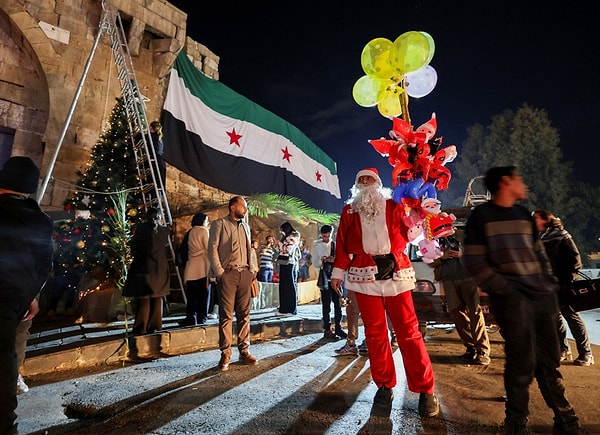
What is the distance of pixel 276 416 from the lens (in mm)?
2689

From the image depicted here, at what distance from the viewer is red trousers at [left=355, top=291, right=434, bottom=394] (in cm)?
286

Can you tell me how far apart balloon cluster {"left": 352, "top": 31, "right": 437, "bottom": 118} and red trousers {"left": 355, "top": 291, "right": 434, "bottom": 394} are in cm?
342

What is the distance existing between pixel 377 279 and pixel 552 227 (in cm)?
295

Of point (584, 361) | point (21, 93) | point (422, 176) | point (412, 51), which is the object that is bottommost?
point (584, 361)

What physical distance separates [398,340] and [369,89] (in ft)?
13.4

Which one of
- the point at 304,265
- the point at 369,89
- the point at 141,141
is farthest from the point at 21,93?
the point at 304,265

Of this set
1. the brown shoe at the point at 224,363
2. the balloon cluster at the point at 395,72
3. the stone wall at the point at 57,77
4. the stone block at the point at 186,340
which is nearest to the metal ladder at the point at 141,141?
the stone wall at the point at 57,77

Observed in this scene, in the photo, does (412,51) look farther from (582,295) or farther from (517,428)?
(517,428)

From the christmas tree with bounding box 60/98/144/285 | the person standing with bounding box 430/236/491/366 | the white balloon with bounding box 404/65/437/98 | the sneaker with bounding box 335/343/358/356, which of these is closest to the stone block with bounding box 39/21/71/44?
the christmas tree with bounding box 60/98/144/285

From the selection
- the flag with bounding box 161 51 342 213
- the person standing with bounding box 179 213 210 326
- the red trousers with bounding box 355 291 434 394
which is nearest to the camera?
the red trousers with bounding box 355 291 434 394

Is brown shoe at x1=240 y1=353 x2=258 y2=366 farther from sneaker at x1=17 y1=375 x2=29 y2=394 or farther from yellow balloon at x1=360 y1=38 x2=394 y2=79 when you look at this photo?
yellow balloon at x1=360 y1=38 x2=394 y2=79

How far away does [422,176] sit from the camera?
4.22m

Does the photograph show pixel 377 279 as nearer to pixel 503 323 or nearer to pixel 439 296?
pixel 503 323

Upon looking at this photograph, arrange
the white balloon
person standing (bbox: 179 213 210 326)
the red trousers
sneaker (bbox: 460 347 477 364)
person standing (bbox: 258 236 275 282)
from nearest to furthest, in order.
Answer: the red trousers, sneaker (bbox: 460 347 477 364), the white balloon, person standing (bbox: 179 213 210 326), person standing (bbox: 258 236 275 282)
